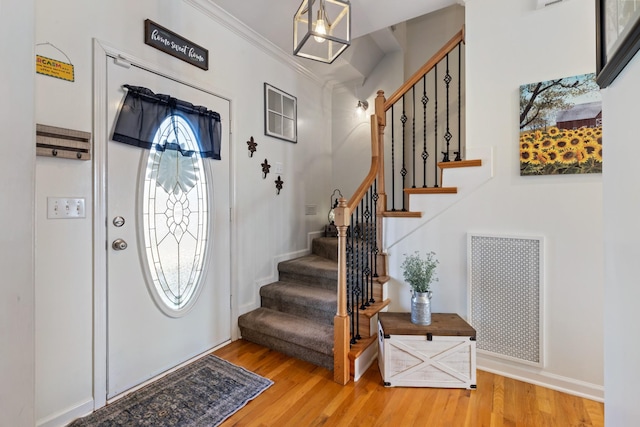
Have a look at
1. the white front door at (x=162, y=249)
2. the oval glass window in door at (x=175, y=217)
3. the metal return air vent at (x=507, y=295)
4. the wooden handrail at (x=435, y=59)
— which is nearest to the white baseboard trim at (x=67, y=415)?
the white front door at (x=162, y=249)

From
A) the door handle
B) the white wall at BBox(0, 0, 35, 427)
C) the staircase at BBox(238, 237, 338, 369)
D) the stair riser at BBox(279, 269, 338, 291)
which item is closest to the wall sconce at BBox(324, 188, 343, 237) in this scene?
the staircase at BBox(238, 237, 338, 369)

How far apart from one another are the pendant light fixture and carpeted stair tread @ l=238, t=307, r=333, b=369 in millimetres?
1997

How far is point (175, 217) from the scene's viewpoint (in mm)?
2182

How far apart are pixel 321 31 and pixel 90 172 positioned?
159 cm

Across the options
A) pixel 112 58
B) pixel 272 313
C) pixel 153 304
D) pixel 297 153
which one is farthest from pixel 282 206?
pixel 112 58

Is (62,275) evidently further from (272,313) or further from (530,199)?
(530,199)

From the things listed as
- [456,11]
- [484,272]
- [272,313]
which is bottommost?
[272,313]

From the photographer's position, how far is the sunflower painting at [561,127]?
1809 mm

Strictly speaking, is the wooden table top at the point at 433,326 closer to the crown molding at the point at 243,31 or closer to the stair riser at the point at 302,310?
the stair riser at the point at 302,310

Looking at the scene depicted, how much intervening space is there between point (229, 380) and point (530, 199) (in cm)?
252

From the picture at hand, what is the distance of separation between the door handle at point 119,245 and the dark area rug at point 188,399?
0.97 m

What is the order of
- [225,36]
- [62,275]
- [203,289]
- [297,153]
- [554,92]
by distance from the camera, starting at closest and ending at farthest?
[62,275], [554,92], [203,289], [225,36], [297,153]

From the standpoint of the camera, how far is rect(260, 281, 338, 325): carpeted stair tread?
245 centimetres

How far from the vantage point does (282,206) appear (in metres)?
3.21
